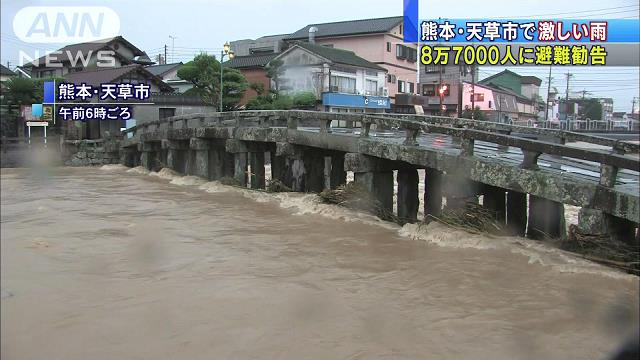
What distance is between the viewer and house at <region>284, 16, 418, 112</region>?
38.8m

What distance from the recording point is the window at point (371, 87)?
36.8m

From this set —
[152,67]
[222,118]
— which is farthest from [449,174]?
[152,67]

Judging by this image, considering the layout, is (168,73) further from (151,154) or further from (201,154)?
(201,154)

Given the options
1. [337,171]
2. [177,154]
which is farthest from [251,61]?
[337,171]

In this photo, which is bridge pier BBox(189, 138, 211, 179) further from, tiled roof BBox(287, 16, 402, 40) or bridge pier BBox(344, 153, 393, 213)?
tiled roof BBox(287, 16, 402, 40)

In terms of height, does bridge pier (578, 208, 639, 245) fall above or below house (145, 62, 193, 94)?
below

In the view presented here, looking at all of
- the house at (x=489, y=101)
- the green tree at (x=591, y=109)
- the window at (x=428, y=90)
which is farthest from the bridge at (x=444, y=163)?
the green tree at (x=591, y=109)

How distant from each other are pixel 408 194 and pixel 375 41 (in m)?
31.4

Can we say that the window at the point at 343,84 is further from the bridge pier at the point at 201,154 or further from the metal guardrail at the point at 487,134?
the metal guardrail at the point at 487,134

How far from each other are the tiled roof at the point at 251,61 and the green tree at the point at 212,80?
7458mm

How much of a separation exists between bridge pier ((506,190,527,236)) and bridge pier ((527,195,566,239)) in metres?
0.21

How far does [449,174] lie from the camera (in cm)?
768

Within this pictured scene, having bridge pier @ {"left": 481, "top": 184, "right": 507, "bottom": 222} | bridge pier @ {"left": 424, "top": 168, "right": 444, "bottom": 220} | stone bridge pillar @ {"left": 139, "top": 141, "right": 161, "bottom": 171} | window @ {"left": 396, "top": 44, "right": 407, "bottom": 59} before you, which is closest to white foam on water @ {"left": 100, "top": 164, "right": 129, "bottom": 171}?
stone bridge pillar @ {"left": 139, "top": 141, "right": 161, "bottom": 171}

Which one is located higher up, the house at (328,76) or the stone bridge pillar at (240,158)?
the house at (328,76)
